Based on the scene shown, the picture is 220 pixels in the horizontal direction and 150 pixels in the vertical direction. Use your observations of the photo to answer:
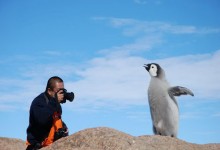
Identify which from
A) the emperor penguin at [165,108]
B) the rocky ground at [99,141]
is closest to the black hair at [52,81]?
the rocky ground at [99,141]

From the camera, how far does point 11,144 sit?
11758mm

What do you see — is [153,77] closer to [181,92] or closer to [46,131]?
[181,92]

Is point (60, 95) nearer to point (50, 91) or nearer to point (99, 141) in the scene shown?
point (50, 91)

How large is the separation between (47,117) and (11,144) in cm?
638

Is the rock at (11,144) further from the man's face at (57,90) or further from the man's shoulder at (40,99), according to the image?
the man's face at (57,90)

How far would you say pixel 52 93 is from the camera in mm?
6199

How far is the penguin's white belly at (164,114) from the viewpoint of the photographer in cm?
1123

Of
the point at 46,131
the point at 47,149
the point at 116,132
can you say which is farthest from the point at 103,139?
the point at 46,131

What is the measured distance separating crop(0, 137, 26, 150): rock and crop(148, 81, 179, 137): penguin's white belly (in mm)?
3935

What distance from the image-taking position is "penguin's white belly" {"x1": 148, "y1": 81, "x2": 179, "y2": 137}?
11234mm

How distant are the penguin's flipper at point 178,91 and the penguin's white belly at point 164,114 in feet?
0.55

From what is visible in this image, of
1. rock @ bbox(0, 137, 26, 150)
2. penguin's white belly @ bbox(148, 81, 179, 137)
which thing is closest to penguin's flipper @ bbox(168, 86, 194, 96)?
penguin's white belly @ bbox(148, 81, 179, 137)

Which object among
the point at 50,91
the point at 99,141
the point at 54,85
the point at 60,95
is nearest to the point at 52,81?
the point at 54,85

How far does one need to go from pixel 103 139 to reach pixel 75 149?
39 cm
